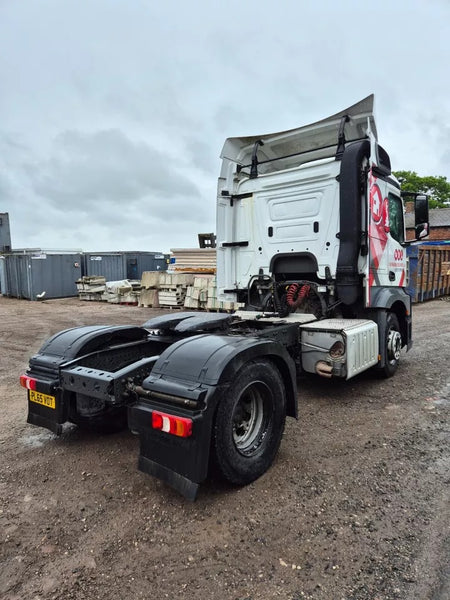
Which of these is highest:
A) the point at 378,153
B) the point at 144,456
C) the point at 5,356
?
the point at 378,153

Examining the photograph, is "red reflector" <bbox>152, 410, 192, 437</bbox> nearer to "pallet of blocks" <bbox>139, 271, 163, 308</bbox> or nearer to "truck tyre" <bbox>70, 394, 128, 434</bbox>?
"truck tyre" <bbox>70, 394, 128, 434</bbox>

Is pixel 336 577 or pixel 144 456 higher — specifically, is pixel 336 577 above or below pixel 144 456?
below

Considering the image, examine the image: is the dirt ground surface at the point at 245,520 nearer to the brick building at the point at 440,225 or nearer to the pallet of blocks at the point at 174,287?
the pallet of blocks at the point at 174,287

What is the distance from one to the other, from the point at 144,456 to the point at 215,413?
599mm

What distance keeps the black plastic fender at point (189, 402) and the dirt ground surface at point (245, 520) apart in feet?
1.06

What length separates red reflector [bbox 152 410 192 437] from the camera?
2460 millimetres

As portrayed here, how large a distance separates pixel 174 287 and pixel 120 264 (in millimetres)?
10722

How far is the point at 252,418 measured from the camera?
3188 millimetres

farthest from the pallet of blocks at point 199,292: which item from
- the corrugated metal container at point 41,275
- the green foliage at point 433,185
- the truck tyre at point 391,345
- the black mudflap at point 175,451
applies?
the green foliage at point 433,185

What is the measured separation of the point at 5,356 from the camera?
309 inches

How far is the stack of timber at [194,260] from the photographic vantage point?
1555 cm

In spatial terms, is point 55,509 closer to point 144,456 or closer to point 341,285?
point 144,456

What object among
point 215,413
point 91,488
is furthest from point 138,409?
point 91,488

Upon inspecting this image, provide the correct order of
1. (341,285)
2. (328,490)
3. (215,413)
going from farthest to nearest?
(341,285) → (328,490) → (215,413)
